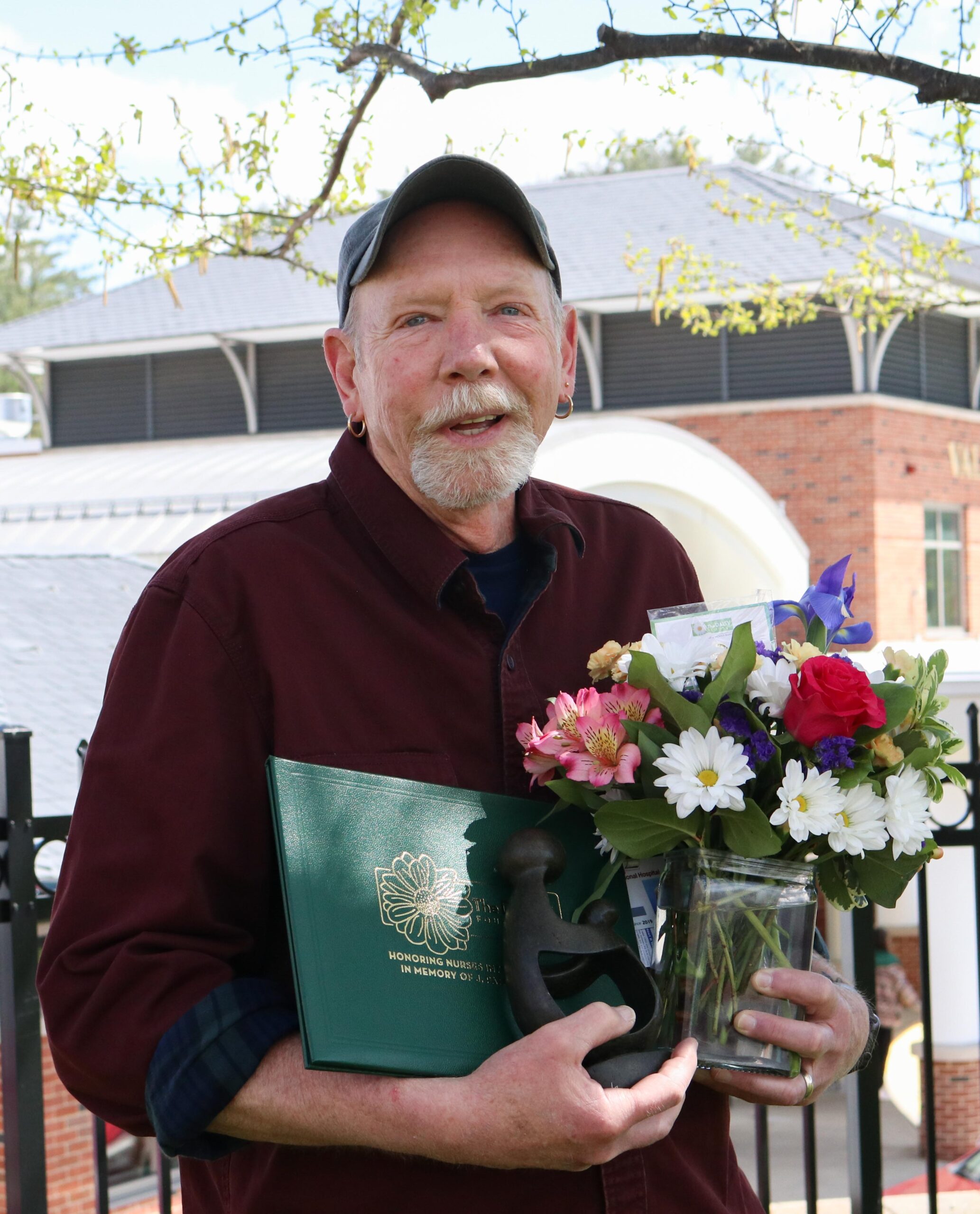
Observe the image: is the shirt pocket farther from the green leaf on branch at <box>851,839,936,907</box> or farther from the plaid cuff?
the green leaf on branch at <box>851,839,936,907</box>

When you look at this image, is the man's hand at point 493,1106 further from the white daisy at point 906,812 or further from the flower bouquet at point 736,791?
the white daisy at point 906,812

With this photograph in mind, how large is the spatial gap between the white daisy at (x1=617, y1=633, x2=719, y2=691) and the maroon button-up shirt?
224 millimetres

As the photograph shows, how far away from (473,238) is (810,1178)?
2.71 metres

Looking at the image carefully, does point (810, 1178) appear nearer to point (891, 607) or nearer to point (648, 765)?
point (648, 765)

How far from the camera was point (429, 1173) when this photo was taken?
1733 millimetres

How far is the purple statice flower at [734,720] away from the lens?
1.73 metres

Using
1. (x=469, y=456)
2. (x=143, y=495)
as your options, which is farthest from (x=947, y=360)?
(x=469, y=456)

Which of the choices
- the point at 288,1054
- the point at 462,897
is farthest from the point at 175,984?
the point at 462,897

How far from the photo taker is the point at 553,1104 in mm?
1525

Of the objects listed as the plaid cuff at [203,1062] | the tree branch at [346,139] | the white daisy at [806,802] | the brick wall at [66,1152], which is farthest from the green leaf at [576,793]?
the brick wall at [66,1152]

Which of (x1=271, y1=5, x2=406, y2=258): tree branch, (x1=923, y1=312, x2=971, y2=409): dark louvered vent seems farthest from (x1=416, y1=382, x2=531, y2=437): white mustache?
(x1=923, y1=312, x2=971, y2=409): dark louvered vent

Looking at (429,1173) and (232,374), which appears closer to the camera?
(429,1173)

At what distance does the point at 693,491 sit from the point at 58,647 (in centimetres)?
566

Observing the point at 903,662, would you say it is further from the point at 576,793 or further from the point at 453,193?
the point at 453,193
